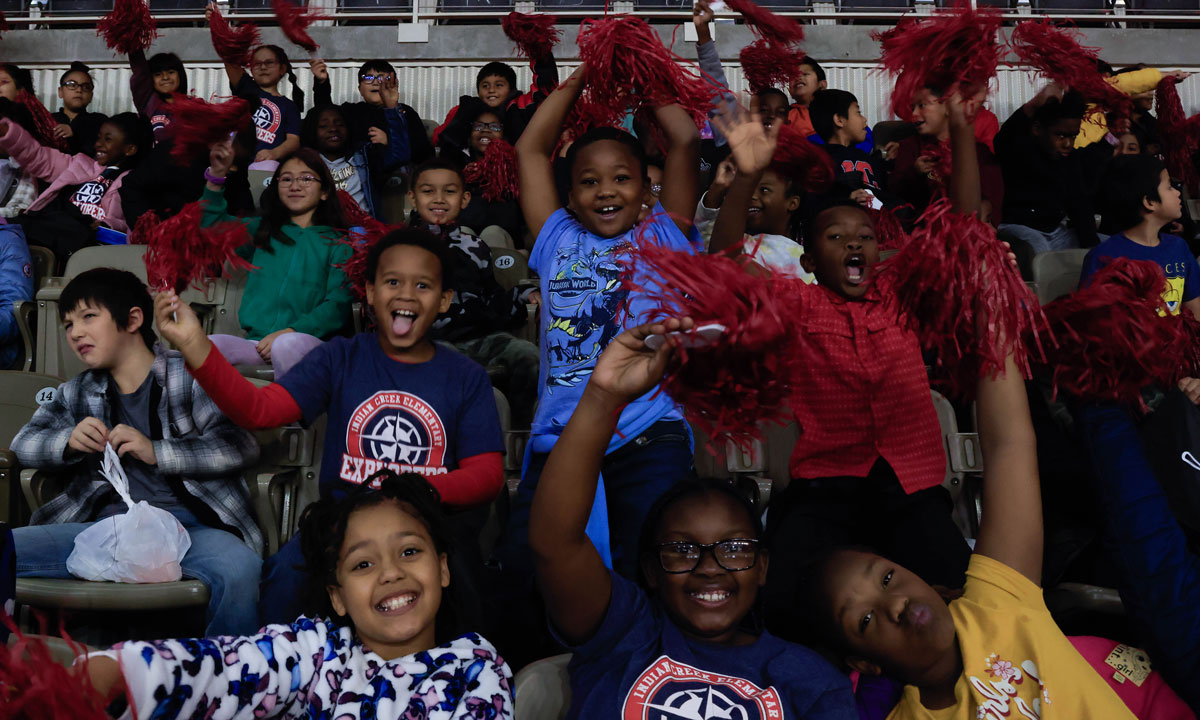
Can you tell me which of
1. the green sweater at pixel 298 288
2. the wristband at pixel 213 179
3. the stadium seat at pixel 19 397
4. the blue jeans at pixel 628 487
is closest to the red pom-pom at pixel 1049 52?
the blue jeans at pixel 628 487

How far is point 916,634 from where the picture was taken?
1.78m

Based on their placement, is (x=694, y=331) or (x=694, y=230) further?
(x=694, y=230)

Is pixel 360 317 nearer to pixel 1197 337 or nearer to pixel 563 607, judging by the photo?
pixel 563 607

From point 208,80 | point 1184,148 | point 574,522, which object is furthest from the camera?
point 208,80

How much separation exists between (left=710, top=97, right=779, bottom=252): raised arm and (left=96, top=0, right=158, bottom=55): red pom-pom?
18.1ft

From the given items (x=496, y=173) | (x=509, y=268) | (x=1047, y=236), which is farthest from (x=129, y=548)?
(x=1047, y=236)

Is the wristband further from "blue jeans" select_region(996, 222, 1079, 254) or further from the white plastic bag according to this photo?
"blue jeans" select_region(996, 222, 1079, 254)

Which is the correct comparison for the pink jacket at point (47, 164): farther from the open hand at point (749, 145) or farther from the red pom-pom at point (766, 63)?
the open hand at point (749, 145)

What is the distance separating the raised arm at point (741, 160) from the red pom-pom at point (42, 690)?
137 cm

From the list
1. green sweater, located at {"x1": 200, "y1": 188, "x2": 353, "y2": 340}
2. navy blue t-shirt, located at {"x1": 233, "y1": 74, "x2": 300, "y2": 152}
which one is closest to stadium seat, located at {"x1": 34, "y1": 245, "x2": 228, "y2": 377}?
green sweater, located at {"x1": 200, "y1": 188, "x2": 353, "y2": 340}

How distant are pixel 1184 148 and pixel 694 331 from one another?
5236 mm

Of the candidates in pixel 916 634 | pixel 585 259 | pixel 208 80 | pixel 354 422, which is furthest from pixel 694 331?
pixel 208 80

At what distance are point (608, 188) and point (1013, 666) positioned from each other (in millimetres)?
1357

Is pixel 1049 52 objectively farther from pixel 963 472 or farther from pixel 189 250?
pixel 189 250
